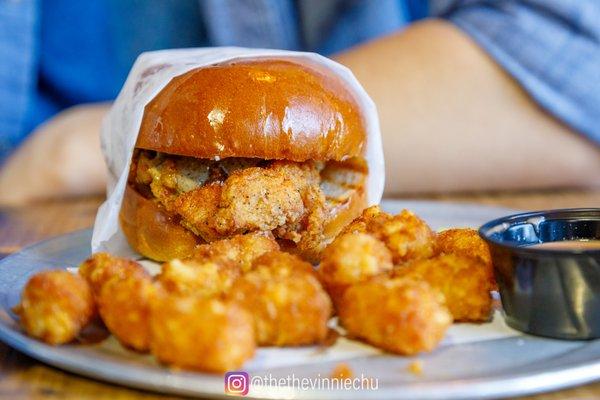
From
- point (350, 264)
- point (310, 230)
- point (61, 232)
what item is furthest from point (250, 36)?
point (350, 264)

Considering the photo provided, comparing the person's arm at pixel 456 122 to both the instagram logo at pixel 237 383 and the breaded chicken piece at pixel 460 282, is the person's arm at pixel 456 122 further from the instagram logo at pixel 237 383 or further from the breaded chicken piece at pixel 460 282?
the instagram logo at pixel 237 383

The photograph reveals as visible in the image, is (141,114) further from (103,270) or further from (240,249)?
(103,270)

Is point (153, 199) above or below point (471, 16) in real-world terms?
below

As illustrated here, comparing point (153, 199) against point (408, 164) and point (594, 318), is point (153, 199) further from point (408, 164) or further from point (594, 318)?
point (408, 164)

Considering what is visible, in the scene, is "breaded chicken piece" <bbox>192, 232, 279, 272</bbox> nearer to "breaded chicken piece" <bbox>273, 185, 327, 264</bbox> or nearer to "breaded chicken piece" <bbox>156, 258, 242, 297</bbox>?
"breaded chicken piece" <bbox>156, 258, 242, 297</bbox>

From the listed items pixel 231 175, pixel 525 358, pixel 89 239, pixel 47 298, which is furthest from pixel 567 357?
pixel 89 239
